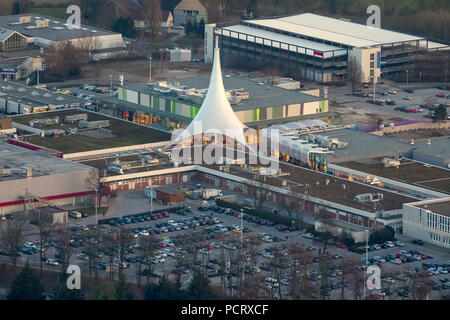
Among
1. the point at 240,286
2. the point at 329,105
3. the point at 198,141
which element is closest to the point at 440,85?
the point at 329,105

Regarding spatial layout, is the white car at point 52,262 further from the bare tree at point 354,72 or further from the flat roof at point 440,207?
the bare tree at point 354,72

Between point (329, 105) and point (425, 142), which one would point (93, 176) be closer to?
point (425, 142)

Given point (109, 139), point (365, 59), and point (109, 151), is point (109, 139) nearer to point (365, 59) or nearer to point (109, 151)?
point (109, 151)

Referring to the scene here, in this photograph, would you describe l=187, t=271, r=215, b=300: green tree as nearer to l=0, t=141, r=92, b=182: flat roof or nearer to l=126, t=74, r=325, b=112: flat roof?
l=0, t=141, r=92, b=182: flat roof

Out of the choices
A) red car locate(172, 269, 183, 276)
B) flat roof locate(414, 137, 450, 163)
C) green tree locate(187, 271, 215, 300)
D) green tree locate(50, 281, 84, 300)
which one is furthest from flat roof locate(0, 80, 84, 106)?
green tree locate(187, 271, 215, 300)

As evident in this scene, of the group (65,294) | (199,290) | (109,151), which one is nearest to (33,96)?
(109,151)

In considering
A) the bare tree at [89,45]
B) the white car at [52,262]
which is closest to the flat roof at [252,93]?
the bare tree at [89,45]
